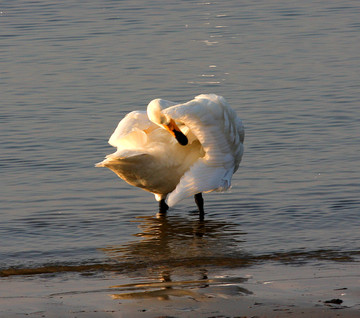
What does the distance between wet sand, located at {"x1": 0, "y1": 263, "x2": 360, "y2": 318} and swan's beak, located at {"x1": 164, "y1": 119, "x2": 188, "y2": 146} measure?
1.71 m

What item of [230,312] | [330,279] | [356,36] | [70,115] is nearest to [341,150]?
[70,115]

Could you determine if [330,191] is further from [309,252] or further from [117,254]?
[117,254]

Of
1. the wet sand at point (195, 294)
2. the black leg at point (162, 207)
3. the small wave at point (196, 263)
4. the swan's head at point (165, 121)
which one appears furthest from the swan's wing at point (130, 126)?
the wet sand at point (195, 294)

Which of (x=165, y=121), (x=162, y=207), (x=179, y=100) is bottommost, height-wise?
(x=162, y=207)

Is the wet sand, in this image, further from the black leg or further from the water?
the black leg

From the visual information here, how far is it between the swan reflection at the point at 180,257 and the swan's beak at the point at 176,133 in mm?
1042

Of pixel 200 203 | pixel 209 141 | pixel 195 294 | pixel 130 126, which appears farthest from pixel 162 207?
pixel 195 294

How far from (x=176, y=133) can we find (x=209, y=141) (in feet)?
A: 1.19

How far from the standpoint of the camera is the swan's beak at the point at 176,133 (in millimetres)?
10180

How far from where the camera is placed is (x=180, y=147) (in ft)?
34.7

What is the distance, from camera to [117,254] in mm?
9789

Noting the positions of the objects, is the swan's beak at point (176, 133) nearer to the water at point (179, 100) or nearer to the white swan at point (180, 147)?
the white swan at point (180, 147)

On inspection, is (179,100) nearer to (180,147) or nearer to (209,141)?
(180,147)

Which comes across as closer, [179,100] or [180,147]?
[180,147]
